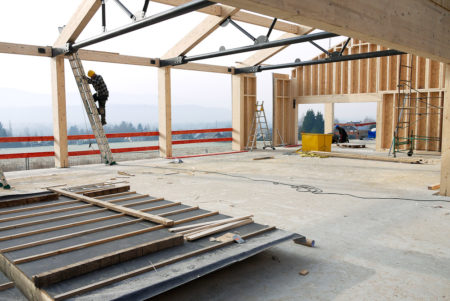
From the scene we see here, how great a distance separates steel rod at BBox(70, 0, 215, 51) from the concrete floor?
3562 millimetres

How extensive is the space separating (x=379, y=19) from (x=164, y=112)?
32.8 feet

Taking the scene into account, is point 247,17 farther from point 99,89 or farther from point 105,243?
point 105,243

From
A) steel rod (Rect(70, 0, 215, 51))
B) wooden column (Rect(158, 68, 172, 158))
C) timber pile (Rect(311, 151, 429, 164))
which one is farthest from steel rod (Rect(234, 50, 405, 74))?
steel rod (Rect(70, 0, 215, 51))

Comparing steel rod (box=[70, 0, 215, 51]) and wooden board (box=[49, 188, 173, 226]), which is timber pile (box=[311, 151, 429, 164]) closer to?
steel rod (box=[70, 0, 215, 51])

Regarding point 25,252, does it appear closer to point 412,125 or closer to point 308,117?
point 412,125

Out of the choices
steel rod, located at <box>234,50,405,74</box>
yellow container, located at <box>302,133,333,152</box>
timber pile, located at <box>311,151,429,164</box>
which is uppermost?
steel rod, located at <box>234,50,405,74</box>

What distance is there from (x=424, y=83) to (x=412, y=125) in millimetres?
1796

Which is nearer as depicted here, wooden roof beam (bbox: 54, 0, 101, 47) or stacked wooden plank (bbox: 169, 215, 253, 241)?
stacked wooden plank (bbox: 169, 215, 253, 241)

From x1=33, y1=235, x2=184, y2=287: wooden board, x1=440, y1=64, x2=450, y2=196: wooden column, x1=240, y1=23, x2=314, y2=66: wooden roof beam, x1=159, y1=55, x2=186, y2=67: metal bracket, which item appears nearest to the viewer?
x1=33, y1=235, x2=184, y2=287: wooden board

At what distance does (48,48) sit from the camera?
10422 millimetres

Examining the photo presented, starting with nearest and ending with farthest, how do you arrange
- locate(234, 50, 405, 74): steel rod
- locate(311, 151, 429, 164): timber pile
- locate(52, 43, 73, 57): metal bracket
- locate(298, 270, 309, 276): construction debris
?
locate(298, 270, 309, 276): construction debris
locate(52, 43, 73, 57): metal bracket
locate(234, 50, 405, 74): steel rod
locate(311, 151, 429, 164): timber pile

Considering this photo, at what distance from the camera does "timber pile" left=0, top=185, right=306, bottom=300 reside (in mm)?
2644

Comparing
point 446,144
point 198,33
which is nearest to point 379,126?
point 198,33

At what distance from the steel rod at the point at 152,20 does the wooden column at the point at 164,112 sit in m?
3.90
